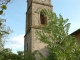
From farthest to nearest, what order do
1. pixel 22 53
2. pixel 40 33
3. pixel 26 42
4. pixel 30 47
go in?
1. pixel 26 42
2. pixel 30 47
3. pixel 22 53
4. pixel 40 33

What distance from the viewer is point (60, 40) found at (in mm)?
7672

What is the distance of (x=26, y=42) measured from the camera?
2114 cm

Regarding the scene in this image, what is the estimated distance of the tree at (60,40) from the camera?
23.8 feet

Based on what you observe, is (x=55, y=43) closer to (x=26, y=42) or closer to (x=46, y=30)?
(x=46, y=30)

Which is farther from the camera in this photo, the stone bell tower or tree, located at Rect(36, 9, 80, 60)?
the stone bell tower

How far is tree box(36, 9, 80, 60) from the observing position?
7262 mm

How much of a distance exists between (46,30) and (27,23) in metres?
13.9

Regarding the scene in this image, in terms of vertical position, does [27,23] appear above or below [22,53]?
above

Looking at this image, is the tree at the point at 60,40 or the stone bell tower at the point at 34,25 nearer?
the tree at the point at 60,40

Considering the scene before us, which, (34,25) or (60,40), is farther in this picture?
(34,25)

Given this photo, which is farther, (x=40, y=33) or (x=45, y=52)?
(x=45, y=52)

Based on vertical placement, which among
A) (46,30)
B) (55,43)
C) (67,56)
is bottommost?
(67,56)

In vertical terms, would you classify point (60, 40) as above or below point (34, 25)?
below

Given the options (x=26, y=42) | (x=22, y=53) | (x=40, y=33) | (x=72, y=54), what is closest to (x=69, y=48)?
(x=72, y=54)
